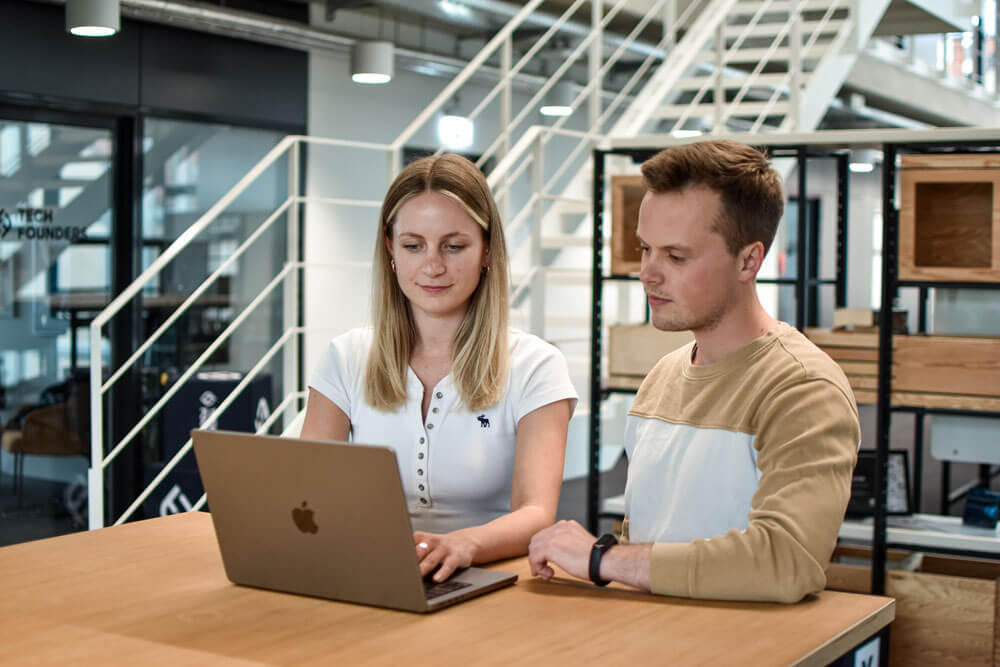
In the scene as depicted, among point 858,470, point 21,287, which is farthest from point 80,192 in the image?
point 858,470

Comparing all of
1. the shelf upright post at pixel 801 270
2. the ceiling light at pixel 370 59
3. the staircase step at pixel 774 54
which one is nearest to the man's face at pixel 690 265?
the shelf upright post at pixel 801 270

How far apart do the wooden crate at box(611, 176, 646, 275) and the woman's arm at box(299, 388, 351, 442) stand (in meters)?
1.80

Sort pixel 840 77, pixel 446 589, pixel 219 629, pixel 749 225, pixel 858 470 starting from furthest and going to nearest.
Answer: pixel 840 77
pixel 858 470
pixel 749 225
pixel 446 589
pixel 219 629

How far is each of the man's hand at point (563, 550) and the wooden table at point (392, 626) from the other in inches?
0.9

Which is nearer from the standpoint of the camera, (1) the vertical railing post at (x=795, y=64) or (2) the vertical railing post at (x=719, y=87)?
(2) the vertical railing post at (x=719, y=87)

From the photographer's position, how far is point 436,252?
1896 millimetres

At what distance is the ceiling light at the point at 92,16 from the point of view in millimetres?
4285

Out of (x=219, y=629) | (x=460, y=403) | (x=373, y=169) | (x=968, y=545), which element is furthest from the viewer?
(x=373, y=169)

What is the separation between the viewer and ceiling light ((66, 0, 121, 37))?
14.1 feet

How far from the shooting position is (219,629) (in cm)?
127

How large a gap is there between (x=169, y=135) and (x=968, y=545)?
4.26 metres

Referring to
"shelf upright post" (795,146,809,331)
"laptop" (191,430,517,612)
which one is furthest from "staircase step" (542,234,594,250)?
"laptop" (191,430,517,612)

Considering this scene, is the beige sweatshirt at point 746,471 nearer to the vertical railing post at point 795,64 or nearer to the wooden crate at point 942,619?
the wooden crate at point 942,619

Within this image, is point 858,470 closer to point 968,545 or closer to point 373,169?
point 968,545
